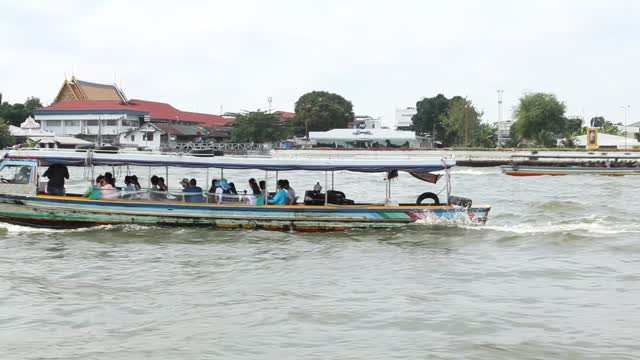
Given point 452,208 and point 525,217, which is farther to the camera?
point 525,217

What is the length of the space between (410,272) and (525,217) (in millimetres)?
8635

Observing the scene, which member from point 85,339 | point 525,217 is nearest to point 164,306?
point 85,339

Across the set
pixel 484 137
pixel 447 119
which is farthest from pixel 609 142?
pixel 447 119

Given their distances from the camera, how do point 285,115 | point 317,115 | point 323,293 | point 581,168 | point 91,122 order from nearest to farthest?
point 323,293
point 581,168
point 91,122
point 317,115
point 285,115

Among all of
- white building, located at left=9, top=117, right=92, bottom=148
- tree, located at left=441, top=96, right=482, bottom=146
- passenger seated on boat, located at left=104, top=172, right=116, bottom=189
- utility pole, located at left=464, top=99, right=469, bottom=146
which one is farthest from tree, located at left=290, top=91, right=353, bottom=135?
passenger seated on boat, located at left=104, top=172, right=116, bottom=189

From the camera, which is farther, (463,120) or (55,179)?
(463,120)

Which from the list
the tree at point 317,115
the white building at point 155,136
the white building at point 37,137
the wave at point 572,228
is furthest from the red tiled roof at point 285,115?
the wave at point 572,228

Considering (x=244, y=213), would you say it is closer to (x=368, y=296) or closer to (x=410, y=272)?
(x=410, y=272)

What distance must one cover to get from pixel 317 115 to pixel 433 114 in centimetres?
1353

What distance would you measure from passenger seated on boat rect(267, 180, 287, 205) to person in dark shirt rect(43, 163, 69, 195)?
4.15 metres

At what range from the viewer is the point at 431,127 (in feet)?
273

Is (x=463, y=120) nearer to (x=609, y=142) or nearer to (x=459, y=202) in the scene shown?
(x=609, y=142)

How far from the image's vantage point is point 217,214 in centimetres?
1445

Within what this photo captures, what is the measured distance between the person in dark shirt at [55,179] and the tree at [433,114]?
225ft
